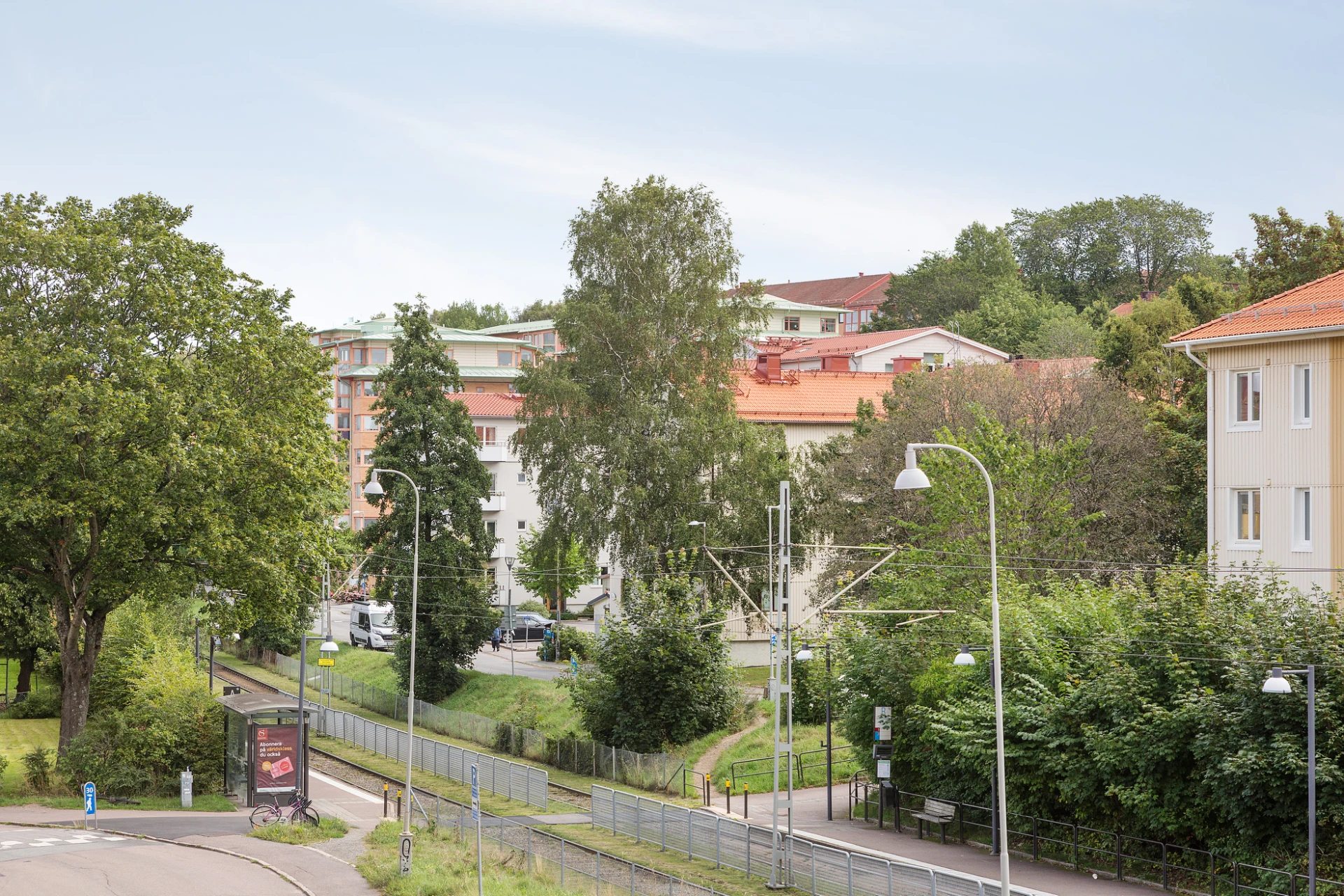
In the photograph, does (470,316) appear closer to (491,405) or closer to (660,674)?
(491,405)

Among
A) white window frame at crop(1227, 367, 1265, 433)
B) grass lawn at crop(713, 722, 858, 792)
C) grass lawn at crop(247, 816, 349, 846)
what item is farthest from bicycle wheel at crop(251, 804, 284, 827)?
white window frame at crop(1227, 367, 1265, 433)

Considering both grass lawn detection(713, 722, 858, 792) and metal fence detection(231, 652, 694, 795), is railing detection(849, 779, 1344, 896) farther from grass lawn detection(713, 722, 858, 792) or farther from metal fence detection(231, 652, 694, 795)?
metal fence detection(231, 652, 694, 795)

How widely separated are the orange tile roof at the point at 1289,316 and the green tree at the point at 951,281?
76983 mm

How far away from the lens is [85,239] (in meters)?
34.2

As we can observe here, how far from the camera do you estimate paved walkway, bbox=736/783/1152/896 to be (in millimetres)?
27078

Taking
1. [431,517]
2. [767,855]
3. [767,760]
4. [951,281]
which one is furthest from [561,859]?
[951,281]

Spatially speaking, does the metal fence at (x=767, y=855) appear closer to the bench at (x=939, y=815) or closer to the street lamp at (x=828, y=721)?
the bench at (x=939, y=815)

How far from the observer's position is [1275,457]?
36.0 metres

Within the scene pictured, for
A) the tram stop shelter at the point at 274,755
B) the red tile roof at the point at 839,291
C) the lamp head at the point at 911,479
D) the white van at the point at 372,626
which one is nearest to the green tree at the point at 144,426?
the tram stop shelter at the point at 274,755

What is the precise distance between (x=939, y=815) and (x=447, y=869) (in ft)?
41.1

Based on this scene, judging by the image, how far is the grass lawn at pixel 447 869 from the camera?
24.2 m

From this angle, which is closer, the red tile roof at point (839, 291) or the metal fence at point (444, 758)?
the metal fence at point (444, 758)

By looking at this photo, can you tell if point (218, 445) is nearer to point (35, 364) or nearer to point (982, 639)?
point (35, 364)

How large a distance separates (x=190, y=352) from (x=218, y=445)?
11.0ft
